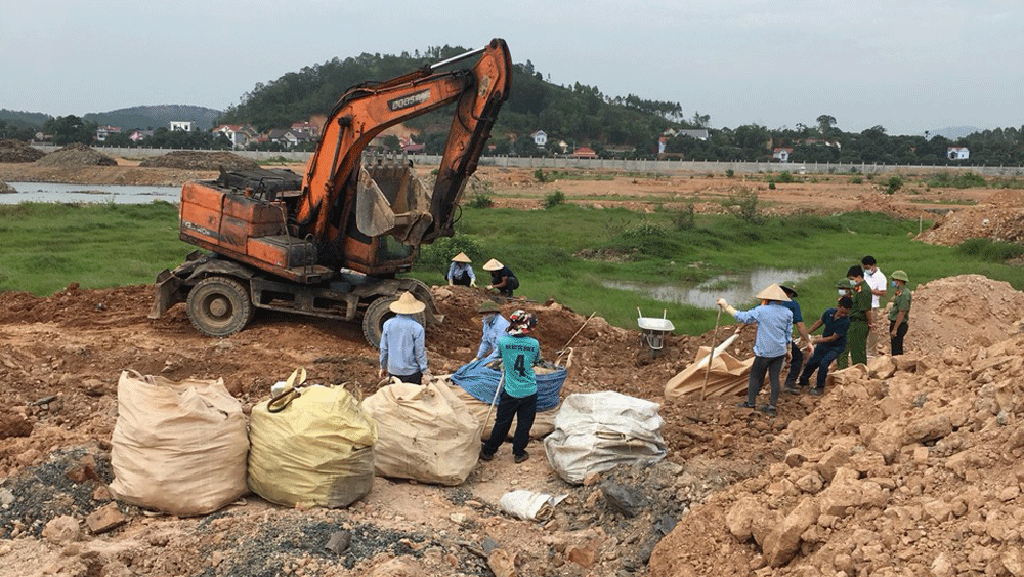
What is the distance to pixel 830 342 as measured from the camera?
9.71 metres

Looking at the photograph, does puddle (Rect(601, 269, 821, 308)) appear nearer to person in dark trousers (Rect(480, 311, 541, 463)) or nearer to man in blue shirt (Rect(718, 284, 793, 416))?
man in blue shirt (Rect(718, 284, 793, 416))

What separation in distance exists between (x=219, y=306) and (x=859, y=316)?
7.64 metres

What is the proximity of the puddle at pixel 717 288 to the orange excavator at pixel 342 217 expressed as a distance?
21.6 feet

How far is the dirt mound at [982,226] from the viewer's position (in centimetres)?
2608

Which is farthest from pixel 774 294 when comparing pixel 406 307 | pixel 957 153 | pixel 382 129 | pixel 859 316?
pixel 957 153

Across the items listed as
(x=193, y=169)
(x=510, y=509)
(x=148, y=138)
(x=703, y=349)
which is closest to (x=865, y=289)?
(x=703, y=349)

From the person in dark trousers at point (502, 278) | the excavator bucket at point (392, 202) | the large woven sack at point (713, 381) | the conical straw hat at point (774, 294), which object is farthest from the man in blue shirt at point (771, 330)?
the person in dark trousers at point (502, 278)

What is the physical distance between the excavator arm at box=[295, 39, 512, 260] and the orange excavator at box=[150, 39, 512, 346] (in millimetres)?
14

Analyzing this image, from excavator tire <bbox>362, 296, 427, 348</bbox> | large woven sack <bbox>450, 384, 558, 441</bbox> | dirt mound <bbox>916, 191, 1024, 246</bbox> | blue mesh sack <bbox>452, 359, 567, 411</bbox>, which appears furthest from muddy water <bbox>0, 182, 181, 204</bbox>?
large woven sack <bbox>450, 384, 558, 441</bbox>

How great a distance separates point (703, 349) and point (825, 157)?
293ft

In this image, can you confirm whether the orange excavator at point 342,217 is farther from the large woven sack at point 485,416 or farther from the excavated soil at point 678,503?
the large woven sack at point 485,416

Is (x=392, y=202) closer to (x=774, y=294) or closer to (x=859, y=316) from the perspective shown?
(x=774, y=294)

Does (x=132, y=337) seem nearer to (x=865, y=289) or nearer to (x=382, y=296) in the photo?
(x=382, y=296)

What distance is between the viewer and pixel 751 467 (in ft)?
23.6
